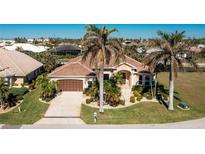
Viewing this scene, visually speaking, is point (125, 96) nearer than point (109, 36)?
No

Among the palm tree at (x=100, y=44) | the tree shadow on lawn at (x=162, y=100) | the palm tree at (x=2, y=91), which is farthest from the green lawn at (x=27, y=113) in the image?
the tree shadow on lawn at (x=162, y=100)

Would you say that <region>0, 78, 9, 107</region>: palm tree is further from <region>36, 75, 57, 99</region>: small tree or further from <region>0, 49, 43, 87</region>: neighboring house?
<region>0, 49, 43, 87</region>: neighboring house

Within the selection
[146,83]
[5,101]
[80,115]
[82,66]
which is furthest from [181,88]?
[5,101]

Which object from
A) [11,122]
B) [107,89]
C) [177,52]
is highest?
[177,52]

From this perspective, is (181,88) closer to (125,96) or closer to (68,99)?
(125,96)

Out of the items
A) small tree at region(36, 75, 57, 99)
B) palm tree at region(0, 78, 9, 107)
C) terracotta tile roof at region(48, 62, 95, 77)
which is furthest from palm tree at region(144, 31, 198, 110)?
palm tree at region(0, 78, 9, 107)

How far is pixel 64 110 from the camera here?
96.0 feet

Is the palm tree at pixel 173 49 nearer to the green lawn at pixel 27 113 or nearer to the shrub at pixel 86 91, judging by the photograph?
the shrub at pixel 86 91

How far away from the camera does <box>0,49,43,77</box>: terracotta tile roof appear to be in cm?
4244

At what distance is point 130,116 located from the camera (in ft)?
92.8

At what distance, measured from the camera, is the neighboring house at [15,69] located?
41.9m

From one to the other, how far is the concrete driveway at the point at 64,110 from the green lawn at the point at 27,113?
0.77 meters

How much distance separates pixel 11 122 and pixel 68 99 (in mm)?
7403

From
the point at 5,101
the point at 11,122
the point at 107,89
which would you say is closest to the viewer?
the point at 11,122
